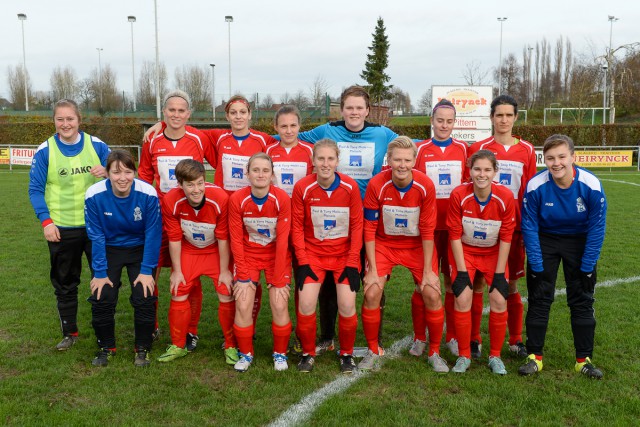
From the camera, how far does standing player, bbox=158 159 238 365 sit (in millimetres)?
3898

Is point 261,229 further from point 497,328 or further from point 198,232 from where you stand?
point 497,328

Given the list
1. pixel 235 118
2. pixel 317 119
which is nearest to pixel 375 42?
pixel 317 119

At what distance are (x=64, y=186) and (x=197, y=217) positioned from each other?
1.14 metres

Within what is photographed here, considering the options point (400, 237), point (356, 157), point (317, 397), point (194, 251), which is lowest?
point (317, 397)

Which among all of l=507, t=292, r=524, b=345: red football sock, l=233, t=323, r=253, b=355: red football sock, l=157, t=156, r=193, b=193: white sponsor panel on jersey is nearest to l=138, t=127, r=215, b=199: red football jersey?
l=157, t=156, r=193, b=193: white sponsor panel on jersey

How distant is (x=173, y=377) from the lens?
3670 millimetres

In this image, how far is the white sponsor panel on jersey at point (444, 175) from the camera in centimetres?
408

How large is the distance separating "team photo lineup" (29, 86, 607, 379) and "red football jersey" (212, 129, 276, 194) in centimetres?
1

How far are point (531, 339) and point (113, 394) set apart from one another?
289cm

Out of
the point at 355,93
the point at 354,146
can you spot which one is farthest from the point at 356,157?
the point at 355,93

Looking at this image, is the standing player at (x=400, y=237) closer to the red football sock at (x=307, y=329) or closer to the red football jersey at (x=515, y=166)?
the red football sock at (x=307, y=329)

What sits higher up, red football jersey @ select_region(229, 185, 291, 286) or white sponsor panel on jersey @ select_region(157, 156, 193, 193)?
white sponsor panel on jersey @ select_region(157, 156, 193, 193)

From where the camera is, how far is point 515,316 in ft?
13.5

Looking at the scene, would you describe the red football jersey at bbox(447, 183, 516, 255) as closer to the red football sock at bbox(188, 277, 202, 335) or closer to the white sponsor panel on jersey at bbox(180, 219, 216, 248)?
the white sponsor panel on jersey at bbox(180, 219, 216, 248)
